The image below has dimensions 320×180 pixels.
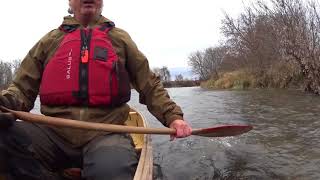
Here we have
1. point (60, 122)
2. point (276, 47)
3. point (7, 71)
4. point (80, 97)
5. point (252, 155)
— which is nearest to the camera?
point (60, 122)

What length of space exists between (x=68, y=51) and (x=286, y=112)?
28.5 feet

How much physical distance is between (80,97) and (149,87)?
615mm

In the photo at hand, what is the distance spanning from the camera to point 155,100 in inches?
134

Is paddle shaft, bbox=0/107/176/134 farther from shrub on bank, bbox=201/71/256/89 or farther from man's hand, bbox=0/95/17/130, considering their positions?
shrub on bank, bbox=201/71/256/89

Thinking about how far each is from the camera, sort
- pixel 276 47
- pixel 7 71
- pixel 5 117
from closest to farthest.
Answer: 1. pixel 5 117
2. pixel 276 47
3. pixel 7 71

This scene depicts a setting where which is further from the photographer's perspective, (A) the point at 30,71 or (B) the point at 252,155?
(B) the point at 252,155

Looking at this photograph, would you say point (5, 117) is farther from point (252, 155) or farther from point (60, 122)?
point (252, 155)

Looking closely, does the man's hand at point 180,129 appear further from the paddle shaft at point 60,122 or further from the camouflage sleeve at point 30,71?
the camouflage sleeve at point 30,71

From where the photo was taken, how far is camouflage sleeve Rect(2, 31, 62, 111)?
3365mm

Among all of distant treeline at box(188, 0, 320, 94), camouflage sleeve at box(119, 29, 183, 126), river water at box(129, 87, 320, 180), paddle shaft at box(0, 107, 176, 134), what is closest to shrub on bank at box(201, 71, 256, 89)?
distant treeline at box(188, 0, 320, 94)

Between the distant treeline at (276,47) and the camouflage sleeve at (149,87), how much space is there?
51.4 feet

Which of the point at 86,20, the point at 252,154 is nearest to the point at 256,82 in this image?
the point at 252,154

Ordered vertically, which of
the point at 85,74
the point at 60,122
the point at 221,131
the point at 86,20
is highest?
the point at 86,20

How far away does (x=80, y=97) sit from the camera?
9.95 feet
